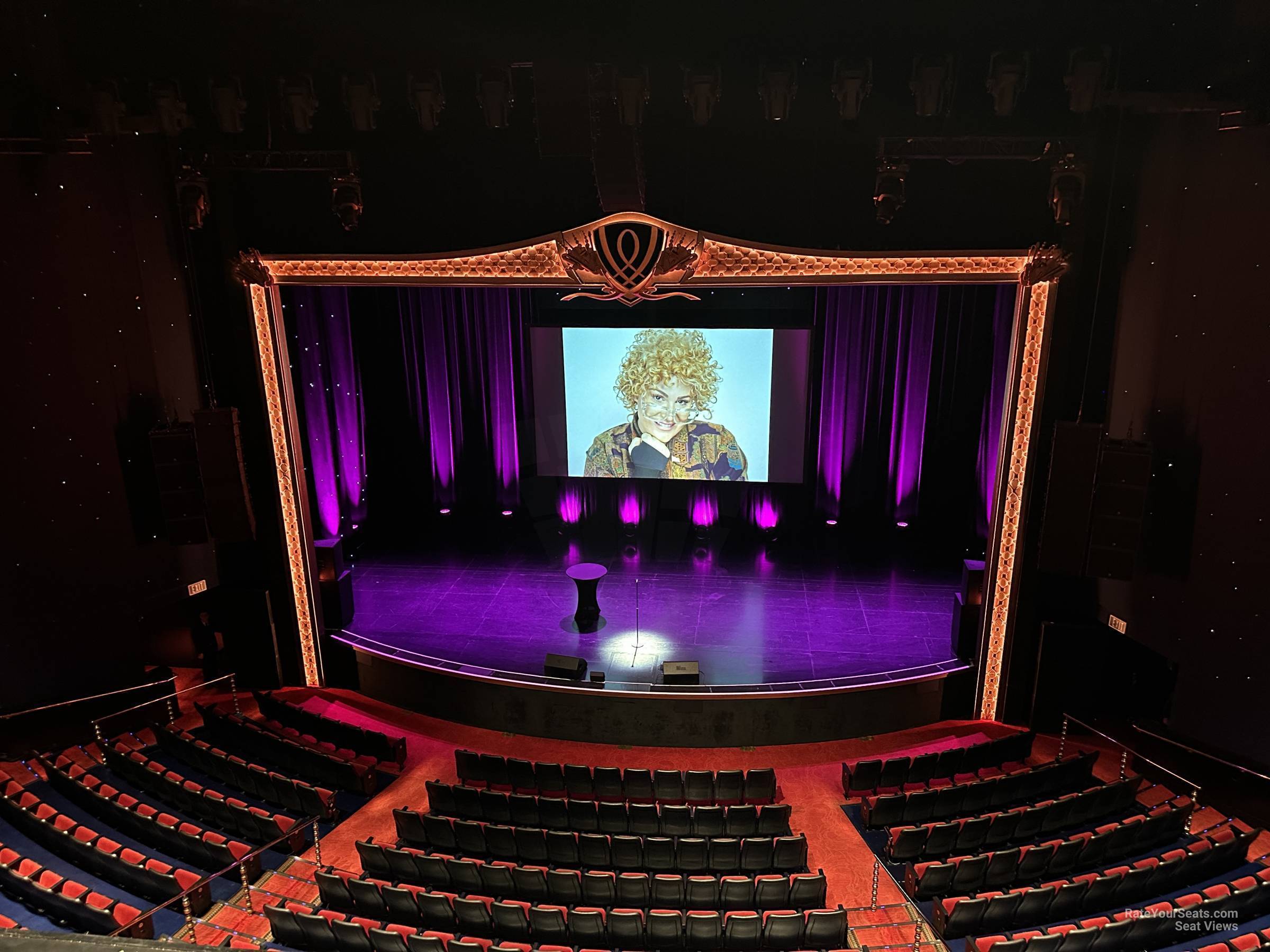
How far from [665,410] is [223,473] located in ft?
20.1

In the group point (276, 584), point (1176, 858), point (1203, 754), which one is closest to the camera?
point (1176, 858)

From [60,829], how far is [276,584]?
409cm

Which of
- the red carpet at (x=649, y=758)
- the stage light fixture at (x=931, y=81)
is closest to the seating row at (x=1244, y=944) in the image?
the red carpet at (x=649, y=758)

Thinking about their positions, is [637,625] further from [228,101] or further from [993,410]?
[228,101]

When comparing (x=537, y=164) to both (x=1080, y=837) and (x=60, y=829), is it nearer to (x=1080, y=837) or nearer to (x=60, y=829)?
(x=60, y=829)

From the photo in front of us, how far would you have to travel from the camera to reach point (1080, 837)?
7137 millimetres

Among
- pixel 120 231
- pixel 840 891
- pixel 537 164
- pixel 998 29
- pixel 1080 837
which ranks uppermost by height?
pixel 998 29

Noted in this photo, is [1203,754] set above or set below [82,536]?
below

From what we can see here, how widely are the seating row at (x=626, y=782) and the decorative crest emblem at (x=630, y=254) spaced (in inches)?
202

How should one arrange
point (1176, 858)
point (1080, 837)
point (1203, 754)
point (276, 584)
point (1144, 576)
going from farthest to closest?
point (276, 584), point (1144, 576), point (1203, 754), point (1080, 837), point (1176, 858)

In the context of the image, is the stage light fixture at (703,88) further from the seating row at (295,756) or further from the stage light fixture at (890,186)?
the seating row at (295,756)

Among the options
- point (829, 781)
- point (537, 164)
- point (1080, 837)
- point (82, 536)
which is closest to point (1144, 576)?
point (1080, 837)

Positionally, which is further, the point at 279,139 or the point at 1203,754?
the point at 279,139

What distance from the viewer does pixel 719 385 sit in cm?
1249
